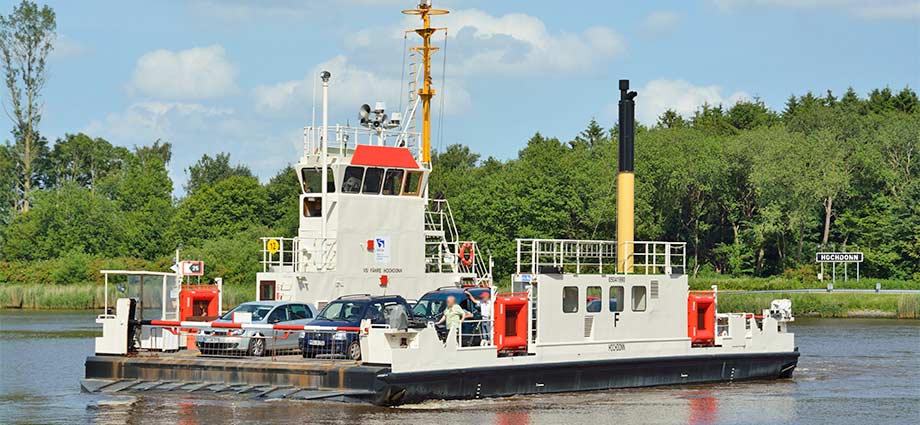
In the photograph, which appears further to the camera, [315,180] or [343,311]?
[315,180]

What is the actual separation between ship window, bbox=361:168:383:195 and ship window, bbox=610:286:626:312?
8034 millimetres

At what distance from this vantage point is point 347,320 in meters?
27.2

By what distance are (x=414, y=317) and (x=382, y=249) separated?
635 cm

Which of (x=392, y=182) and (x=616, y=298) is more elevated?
(x=392, y=182)

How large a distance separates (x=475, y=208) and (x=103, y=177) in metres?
44.8

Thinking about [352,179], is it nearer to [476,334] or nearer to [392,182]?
[392,182]

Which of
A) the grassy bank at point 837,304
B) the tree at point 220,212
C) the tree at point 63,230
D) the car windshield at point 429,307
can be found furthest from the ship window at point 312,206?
the tree at point 220,212

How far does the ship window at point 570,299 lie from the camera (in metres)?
28.3

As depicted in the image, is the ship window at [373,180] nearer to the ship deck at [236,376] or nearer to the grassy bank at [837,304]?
the ship deck at [236,376]

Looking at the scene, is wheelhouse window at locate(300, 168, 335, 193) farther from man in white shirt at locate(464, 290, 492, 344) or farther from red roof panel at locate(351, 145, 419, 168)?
man in white shirt at locate(464, 290, 492, 344)

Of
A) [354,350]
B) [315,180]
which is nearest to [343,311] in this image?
[354,350]

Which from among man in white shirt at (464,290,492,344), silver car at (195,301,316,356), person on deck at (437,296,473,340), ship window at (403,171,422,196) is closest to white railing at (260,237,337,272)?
ship window at (403,171,422,196)

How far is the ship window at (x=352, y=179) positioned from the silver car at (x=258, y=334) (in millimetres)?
5044

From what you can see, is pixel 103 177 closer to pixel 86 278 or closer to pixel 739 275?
pixel 86 278
